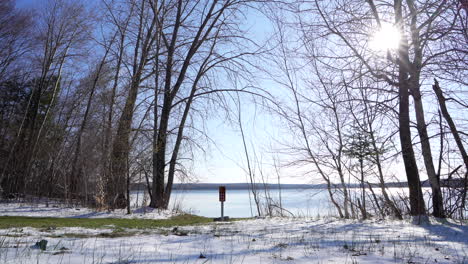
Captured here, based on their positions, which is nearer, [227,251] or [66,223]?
[227,251]

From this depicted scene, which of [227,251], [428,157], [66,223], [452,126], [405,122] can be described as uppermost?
[405,122]

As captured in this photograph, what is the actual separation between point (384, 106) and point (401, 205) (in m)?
2.39

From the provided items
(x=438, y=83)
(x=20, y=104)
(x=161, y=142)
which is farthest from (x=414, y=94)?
(x=20, y=104)

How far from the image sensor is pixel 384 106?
664cm

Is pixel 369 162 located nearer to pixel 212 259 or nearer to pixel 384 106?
pixel 384 106

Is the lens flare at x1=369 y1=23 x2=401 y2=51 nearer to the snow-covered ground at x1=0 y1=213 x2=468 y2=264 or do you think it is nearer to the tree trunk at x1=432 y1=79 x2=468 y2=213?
the tree trunk at x1=432 y1=79 x2=468 y2=213

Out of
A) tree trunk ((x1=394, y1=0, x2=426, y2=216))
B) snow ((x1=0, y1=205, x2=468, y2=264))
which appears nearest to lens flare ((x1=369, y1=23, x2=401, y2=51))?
tree trunk ((x1=394, y1=0, x2=426, y2=216))

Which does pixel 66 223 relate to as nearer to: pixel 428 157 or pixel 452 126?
pixel 428 157

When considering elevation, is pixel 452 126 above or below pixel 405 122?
below

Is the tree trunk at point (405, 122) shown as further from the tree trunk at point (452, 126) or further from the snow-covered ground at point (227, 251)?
the snow-covered ground at point (227, 251)

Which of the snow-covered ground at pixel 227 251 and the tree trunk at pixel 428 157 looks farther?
the tree trunk at pixel 428 157

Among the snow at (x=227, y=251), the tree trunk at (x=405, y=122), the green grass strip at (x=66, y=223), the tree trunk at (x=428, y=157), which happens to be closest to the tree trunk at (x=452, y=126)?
the tree trunk at (x=428, y=157)

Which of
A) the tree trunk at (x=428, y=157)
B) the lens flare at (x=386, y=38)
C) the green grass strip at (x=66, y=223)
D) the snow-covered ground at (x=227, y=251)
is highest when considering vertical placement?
the lens flare at (x=386, y=38)

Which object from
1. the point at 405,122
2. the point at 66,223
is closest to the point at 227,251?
the point at 66,223
